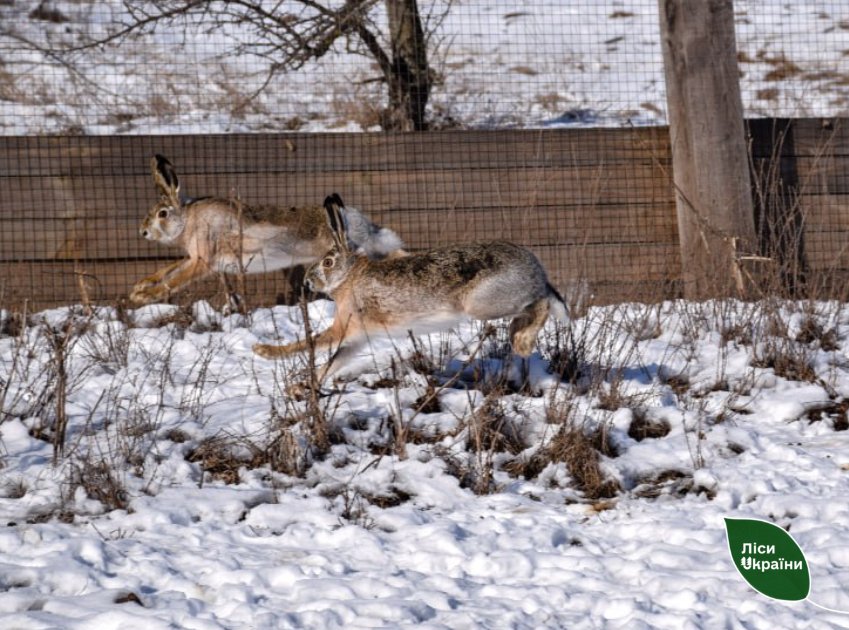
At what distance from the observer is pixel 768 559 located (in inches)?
147

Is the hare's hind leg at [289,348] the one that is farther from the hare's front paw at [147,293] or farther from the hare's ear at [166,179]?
the hare's ear at [166,179]

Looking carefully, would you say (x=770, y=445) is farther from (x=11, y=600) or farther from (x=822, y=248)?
(x=822, y=248)

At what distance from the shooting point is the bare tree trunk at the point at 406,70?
9.45 metres

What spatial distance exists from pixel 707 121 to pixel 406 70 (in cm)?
294

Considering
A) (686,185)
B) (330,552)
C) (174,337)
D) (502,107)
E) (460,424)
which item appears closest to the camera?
(330,552)

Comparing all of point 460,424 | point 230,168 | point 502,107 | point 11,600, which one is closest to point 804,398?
point 460,424

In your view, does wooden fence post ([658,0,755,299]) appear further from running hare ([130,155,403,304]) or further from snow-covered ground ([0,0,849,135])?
running hare ([130,155,403,304])

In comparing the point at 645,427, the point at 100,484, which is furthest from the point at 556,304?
the point at 100,484

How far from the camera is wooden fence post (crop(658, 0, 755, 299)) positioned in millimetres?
7914

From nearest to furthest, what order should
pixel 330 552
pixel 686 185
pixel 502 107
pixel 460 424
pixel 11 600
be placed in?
pixel 11 600, pixel 330 552, pixel 460 424, pixel 686 185, pixel 502 107

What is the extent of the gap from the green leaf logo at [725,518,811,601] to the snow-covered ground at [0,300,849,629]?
46mm

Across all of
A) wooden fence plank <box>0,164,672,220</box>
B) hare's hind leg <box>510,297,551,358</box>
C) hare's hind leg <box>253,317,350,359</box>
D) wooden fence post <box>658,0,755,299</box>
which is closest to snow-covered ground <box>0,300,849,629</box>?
hare's hind leg <box>253,317,350,359</box>

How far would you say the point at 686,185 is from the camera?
8078mm

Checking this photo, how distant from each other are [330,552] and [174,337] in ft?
10.4
